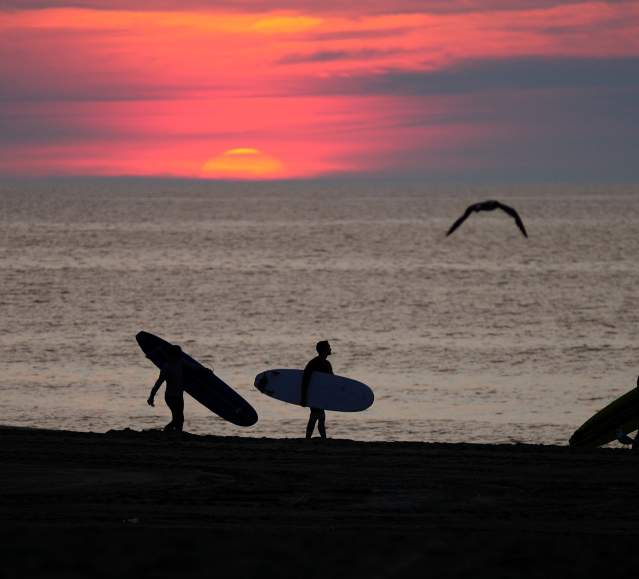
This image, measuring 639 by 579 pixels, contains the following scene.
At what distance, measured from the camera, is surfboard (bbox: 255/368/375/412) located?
22.5 meters

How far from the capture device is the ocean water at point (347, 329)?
32969 millimetres

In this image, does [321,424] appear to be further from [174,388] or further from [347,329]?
[347,329]

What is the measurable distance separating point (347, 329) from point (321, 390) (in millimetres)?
32929

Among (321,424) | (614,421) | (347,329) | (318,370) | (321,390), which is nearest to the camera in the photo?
(321,424)

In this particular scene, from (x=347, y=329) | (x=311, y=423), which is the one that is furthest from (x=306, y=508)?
(x=347, y=329)

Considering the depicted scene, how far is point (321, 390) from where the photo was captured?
22719mm

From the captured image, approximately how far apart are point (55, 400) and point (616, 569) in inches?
982

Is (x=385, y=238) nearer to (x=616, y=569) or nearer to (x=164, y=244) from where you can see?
(x=164, y=244)

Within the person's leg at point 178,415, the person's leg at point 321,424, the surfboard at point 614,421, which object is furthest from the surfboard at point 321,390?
the surfboard at point 614,421

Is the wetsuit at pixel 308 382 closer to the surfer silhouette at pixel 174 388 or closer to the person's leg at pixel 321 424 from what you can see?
the person's leg at pixel 321 424

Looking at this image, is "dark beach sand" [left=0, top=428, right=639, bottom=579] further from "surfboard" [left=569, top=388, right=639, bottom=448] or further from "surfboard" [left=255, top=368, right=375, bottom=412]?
"surfboard" [left=569, top=388, right=639, bottom=448]

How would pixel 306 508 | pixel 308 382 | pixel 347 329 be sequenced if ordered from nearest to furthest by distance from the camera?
pixel 306 508 < pixel 308 382 < pixel 347 329

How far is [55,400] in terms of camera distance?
34.4 metres

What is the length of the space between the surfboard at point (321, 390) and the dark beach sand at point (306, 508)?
2954mm
